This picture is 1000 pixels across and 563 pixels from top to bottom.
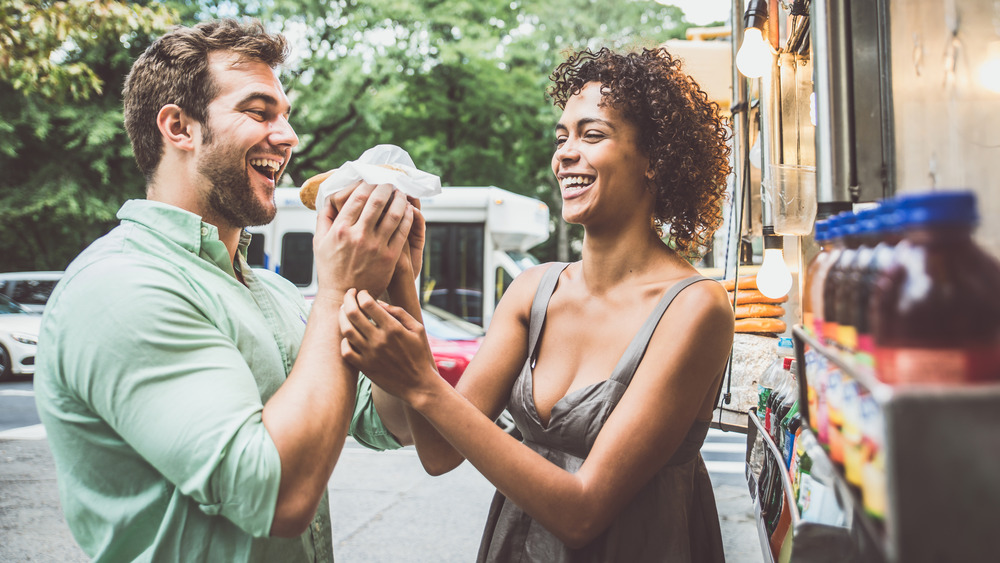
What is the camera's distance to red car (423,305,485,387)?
797 cm

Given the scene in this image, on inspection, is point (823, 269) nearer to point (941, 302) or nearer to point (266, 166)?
point (941, 302)

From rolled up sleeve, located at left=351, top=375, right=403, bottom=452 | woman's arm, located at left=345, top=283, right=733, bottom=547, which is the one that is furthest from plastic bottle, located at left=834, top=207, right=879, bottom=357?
rolled up sleeve, located at left=351, top=375, right=403, bottom=452

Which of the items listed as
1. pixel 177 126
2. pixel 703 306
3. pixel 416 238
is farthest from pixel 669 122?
pixel 177 126

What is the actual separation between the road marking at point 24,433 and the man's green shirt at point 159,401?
7902mm

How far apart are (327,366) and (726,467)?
6.43m

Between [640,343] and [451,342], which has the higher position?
[640,343]

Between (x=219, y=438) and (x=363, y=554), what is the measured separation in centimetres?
394

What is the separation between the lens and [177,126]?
6.08ft

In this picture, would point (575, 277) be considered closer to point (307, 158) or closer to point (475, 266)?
point (475, 266)

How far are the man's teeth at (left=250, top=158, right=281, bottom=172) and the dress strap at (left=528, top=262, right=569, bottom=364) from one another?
0.84 metres

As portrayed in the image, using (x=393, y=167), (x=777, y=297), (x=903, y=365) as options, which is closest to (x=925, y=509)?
(x=903, y=365)

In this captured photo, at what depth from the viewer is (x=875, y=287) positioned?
0.83 meters

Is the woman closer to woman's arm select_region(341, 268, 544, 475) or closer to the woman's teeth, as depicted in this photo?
woman's arm select_region(341, 268, 544, 475)

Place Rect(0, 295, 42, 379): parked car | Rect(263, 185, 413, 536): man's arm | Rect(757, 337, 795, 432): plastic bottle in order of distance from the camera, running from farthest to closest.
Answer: Rect(0, 295, 42, 379): parked car, Rect(757, 337, 795, 432): plastic bottle, Rect(263, 185, 413, 536): man's arm
